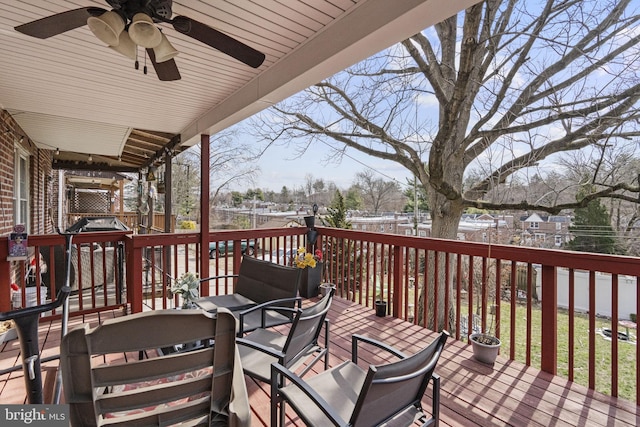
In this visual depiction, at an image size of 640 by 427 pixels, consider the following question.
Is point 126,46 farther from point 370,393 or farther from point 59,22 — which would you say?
point 370,393

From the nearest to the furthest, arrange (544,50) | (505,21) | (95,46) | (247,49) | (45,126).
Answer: (247,49) → (95,46) → (45,126) → (544,50) → (505,21)

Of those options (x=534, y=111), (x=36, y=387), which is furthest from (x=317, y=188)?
(x=36, y=387)

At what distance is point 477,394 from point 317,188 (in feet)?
47.8

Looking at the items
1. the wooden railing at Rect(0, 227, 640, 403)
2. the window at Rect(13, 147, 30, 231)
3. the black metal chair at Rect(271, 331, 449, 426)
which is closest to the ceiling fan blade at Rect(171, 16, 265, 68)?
the black metal chair at Rect(271, 331, 449, 426)

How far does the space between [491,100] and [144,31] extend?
700 cm

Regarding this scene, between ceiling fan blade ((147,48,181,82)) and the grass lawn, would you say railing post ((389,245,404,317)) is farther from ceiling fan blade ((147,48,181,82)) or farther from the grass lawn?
ceiling fan blade ((147,48,181,82))

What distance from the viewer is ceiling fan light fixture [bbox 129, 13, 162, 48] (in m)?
1.70

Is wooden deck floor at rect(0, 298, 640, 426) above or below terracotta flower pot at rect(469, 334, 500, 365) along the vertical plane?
below

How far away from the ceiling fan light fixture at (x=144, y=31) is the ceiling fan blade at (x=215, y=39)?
0.41 feet

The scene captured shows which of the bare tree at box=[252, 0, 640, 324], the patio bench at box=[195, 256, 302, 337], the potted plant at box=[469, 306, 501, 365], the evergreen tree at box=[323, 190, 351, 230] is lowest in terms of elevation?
the potted plant at box=[469, 306, 501, 365]

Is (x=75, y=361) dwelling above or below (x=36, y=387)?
above

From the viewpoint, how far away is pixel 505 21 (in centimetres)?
622

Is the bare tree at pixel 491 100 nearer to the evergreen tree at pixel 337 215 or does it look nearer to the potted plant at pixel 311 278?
the evergreen tree at pixel 337 215

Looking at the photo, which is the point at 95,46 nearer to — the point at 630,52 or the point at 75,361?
the point at 75,361
